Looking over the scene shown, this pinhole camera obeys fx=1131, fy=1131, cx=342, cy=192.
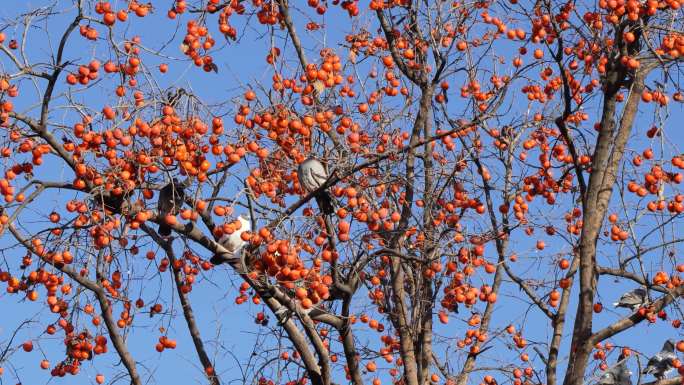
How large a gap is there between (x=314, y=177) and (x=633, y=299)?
7.82 feet

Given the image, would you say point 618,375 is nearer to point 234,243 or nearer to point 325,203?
point 325,203

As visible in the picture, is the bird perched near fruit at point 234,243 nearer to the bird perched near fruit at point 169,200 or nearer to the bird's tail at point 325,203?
the bird perched near fruit at point 169,200

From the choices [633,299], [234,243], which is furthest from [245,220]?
[633,299]

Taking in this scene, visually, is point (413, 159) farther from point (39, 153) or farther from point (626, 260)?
point (39, 153)

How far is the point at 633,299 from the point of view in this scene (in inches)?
300

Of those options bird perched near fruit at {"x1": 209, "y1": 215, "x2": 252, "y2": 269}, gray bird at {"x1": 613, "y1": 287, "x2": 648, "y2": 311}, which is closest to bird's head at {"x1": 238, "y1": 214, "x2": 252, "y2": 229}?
bird perched near fruit at {"x1": 209, "y1": 215, "x2": 252, "y2": 269}

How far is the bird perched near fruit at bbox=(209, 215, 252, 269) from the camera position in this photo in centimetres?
674

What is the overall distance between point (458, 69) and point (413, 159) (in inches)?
29.2

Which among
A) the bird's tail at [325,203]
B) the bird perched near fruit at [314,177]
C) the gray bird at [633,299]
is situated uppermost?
the bird perched near fruit at [314,177]

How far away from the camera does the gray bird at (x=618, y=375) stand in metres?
7.64

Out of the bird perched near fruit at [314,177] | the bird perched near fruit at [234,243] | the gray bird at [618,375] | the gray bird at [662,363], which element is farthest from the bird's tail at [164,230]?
the gray bird at [662,363]

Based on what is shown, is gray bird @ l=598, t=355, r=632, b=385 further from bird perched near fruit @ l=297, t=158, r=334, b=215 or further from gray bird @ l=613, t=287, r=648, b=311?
bird perched near fruit @ l=297, t=158, r=334, b=215

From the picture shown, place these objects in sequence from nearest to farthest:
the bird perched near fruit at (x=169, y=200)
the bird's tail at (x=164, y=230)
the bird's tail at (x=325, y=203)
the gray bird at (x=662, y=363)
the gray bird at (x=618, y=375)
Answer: the bird perched near fruit at (x=169, y=200), the bird's tail at (x=164, y=230), the bird's tail at (x=325, y=203), the gray bird at (x=662, y=363), the gray bird at (x=618, y=375)

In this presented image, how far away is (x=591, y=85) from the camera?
8.47 m
